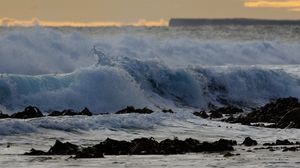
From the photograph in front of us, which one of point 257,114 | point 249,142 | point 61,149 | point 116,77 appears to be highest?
point 116,77

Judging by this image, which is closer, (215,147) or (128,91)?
(215,147)

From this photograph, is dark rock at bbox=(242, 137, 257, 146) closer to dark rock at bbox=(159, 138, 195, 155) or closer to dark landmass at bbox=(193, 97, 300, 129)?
dark rock at bbox=(159, 138, 195, 155)

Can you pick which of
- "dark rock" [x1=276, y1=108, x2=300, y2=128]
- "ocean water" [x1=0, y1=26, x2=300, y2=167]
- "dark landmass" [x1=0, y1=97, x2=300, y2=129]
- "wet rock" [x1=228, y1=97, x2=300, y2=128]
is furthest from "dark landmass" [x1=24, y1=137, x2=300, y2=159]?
"wet rock" [x1=228, y1=97, x2=300, y2=128]

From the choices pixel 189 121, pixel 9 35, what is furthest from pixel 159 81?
pixel 189 121

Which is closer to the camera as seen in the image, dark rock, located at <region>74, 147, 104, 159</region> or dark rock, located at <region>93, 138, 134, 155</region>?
dark rock, located at <region>74, 147, 104, 159</region>

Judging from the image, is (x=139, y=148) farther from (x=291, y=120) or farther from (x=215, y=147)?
(x=291, y=120)

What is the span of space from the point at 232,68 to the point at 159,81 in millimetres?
6403

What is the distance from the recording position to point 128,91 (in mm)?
31500

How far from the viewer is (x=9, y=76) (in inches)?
1172

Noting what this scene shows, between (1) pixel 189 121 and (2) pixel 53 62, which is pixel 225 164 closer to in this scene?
(1) pixel 189 121

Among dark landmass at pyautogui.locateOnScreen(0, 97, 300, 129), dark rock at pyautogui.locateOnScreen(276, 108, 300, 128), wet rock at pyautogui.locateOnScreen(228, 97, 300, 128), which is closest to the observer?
dark landmass at pyautogui.locateOnScreen(0, 97, 300, 129)

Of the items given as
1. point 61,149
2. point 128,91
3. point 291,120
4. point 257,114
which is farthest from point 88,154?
point 128,91

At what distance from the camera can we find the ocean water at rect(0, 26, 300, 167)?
621 inches

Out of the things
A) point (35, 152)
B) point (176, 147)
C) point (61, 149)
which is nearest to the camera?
point (35, 152)
